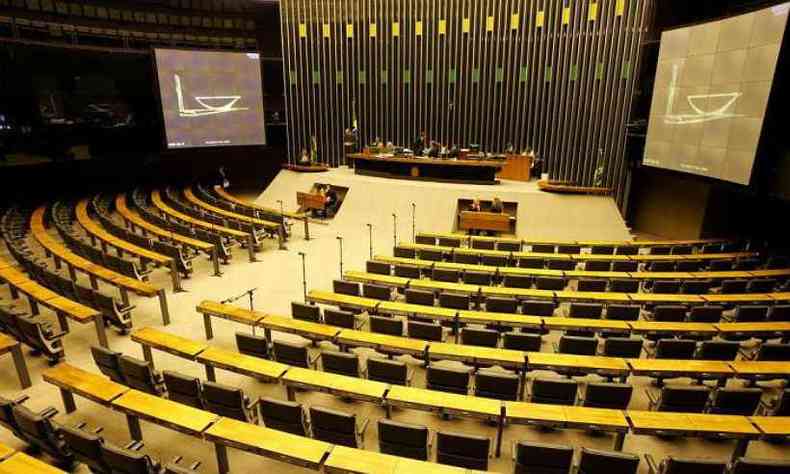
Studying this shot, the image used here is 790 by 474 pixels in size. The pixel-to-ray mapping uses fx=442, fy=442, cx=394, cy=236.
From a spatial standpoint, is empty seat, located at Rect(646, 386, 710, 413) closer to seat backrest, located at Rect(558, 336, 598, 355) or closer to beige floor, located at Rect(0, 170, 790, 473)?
beige floor, located at Rect(0, 170, 790, 473)

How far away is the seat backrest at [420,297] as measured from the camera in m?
6.99

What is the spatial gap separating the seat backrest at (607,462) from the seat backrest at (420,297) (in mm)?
3561

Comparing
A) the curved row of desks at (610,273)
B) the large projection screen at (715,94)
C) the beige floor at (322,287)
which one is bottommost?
the beige floor at (322,287)

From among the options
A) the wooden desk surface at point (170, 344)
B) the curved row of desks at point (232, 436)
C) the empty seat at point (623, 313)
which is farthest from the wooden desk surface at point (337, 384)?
the empty seat at point (623, 313)

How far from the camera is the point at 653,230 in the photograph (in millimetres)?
14305

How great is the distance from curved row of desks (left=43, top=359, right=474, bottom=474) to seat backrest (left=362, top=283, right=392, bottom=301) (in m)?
3.54

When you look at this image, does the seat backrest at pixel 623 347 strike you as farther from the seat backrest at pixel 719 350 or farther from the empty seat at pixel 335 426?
the empty seat at pixel 335 426

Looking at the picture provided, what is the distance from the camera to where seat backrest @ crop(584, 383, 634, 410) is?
4.69 m

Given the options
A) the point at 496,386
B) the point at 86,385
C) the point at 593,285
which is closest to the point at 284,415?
the point at 86,385

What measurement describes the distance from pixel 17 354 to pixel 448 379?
5.27 m

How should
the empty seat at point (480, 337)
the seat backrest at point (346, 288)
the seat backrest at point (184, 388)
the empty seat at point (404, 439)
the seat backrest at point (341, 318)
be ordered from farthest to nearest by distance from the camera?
the seat backrest at point (346, 288), the seat backrest at point (341, 318), the empty seat at point (480, 337), the seat backrest at point (184, 388), the empty seat at point (404, 439)

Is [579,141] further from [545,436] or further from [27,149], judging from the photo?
[27,149]

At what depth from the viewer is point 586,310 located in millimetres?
6746

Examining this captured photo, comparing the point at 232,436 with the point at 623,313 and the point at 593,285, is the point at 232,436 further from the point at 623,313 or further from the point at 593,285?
the point at 593,285
